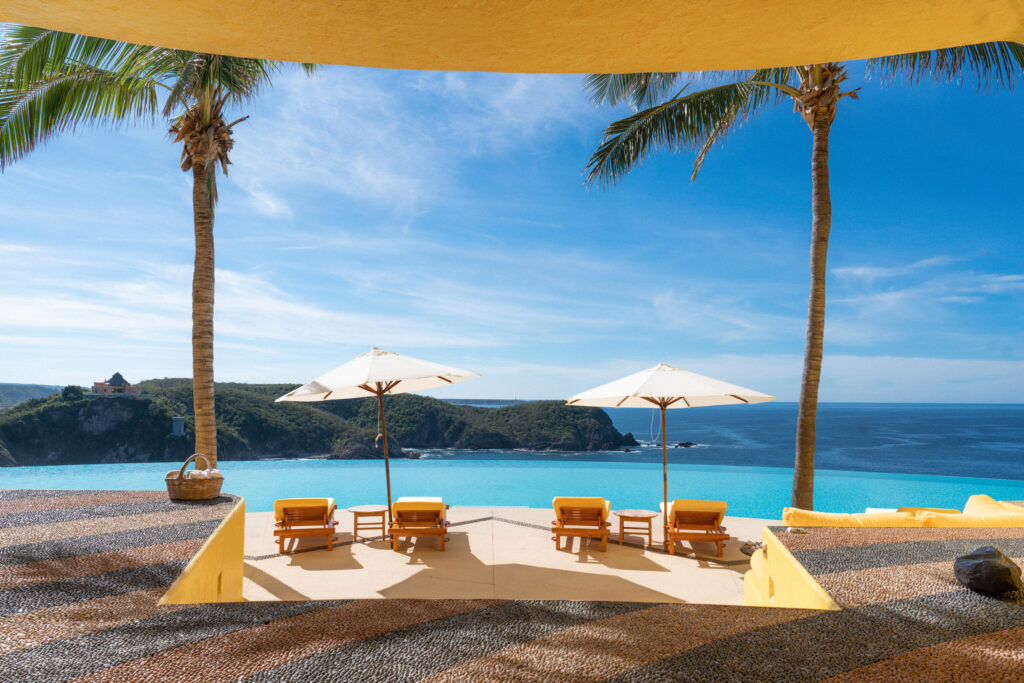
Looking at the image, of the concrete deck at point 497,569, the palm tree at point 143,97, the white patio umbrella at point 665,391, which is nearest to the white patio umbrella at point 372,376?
the concrete deck at point 497,569

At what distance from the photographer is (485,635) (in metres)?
2.00

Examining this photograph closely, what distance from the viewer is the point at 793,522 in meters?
4.25

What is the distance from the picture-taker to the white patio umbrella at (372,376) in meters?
5.93

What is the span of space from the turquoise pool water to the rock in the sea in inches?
410

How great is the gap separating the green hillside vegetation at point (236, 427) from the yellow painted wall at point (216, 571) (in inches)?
773

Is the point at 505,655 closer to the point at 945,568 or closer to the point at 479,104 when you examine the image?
the point at 945,568

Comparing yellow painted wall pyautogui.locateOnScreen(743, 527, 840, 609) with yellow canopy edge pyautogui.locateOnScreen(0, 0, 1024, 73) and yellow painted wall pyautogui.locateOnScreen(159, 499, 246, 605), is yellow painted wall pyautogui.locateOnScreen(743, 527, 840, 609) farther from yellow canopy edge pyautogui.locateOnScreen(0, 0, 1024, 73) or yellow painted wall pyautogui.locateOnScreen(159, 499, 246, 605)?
yellow painted wall pyautogui.locateOnScreen(159, 499, 246, 605)

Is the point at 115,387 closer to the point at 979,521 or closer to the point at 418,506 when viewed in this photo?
the point at 418,506

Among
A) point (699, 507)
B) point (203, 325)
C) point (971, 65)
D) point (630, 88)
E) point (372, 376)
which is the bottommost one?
point (699, 507)

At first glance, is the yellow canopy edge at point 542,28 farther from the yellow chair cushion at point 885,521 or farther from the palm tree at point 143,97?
the palm tree at point 143,97

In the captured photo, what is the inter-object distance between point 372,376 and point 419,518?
1.80 metres

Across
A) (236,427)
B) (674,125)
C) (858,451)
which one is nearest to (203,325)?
(674,125)

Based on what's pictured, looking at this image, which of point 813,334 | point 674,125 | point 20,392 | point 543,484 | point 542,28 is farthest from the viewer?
point 20,392

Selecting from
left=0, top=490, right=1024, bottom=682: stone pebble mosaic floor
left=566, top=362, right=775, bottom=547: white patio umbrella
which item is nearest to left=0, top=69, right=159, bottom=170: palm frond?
left=0, top=490, right=1024, bottom=682: stone pebble mosaic floor
